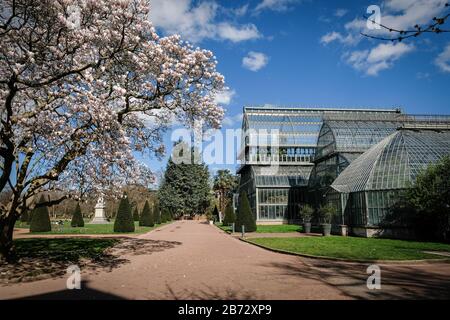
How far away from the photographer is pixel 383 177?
24797 mm

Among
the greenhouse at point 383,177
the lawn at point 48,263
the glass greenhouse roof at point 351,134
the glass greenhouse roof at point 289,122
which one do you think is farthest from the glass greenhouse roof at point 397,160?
the glass greenhouse roof at point 289,122

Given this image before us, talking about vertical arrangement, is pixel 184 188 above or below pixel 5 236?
above

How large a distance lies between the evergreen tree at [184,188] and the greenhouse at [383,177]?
47222mm

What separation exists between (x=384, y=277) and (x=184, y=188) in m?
66.4

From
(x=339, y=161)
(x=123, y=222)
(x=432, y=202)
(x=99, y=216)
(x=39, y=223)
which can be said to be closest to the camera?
(x=432, y=202)

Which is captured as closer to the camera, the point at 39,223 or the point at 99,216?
the point at 39,223

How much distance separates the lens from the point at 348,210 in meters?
27.3

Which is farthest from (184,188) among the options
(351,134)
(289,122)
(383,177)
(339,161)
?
(383,177)

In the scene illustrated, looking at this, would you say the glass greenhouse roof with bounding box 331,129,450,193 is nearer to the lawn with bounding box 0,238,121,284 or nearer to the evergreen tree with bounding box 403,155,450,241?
the evergreen tree with bounding box 403,155,450,241

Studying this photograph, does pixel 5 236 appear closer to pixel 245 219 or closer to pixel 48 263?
pixel 48 263

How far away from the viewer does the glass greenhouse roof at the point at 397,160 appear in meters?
24.1

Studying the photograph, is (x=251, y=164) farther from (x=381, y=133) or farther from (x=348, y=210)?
(x=348, y=210)
